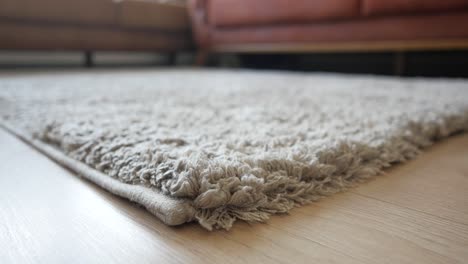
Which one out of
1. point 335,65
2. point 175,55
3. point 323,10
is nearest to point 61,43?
point 175,55

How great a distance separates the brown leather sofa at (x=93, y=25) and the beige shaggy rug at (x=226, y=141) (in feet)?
3.63

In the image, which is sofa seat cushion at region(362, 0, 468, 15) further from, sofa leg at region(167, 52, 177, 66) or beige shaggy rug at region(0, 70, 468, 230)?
sofa leg at region(167, 52, 177, 66)

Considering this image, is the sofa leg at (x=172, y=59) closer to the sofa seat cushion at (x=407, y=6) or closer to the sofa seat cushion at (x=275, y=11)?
the sofa seat cushion at (x=275, y=11)

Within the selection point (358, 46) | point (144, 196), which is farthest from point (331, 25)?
point (144, 196)

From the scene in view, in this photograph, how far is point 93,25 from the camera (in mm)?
2059

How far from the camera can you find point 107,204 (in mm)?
371

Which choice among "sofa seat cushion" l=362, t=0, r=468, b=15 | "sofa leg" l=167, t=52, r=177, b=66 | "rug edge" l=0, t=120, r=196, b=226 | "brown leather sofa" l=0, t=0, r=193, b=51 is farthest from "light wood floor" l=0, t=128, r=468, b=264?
"sofa leg" l=167, t=52, r=177, b=66

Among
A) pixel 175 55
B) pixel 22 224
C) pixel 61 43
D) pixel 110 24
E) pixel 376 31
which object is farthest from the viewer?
pixel 175 55

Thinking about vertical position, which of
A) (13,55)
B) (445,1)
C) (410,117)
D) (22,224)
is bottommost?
(22,224)

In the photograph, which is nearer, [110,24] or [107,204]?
[107,204]

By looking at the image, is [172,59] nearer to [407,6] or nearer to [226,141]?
[407,6]

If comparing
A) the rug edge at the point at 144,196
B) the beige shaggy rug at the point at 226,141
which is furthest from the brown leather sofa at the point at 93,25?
the rug edge at the point at 144,196

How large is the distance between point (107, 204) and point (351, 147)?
0.92 ft

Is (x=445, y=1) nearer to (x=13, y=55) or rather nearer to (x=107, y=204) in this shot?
(x=107, y=204)
